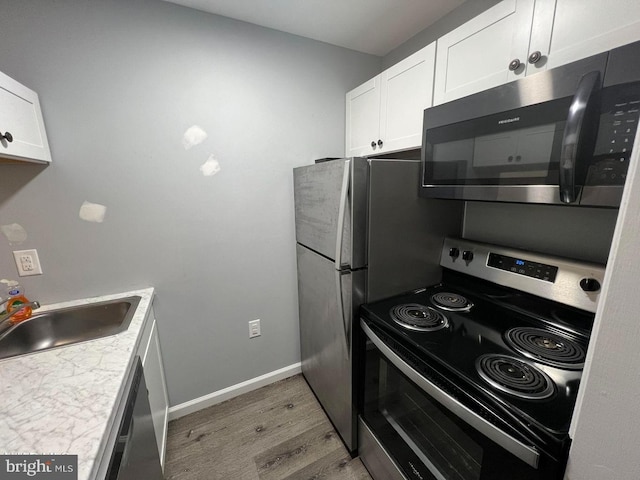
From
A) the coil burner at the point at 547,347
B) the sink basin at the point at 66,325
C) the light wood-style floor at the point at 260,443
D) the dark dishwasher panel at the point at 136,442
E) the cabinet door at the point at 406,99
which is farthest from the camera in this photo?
the light wood-style floor at the point at 260,443

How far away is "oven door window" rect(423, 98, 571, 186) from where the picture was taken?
2.76ft

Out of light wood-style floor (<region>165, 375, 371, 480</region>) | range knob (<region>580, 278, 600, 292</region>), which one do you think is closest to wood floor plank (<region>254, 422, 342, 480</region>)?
light wood-style floor (<region>165, 375, 371, 480</region>)

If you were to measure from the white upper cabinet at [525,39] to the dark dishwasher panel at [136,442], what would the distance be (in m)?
1.80

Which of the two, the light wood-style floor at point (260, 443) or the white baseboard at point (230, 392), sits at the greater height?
the white baseboard at point (230, 392)

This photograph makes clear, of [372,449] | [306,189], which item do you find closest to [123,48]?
[306,189]

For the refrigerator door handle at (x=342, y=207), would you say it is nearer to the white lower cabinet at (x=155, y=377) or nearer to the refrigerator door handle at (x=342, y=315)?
the refrigerator door handle at (x=342, y=315)

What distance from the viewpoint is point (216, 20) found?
151 centimetres

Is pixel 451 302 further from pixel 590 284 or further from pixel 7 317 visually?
pixel 7 317

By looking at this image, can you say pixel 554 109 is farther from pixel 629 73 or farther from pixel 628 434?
pixel 628 434

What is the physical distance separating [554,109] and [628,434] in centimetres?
86

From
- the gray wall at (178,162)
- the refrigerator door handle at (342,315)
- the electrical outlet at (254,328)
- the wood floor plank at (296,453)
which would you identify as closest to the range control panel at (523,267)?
the refrigerator door handle at (342,315)

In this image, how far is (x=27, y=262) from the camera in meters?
1.31

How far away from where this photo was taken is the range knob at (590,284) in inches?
37.9

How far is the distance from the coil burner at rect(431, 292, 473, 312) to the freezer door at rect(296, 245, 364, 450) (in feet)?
1.37
